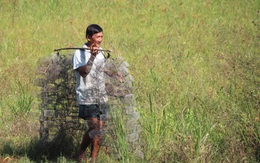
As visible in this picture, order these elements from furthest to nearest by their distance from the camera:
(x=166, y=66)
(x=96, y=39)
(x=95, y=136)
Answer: (x=166, y=66), (x=96, y=39), (x=95, y=136)

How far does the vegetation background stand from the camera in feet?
17.7

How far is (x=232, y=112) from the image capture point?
18.3 ft

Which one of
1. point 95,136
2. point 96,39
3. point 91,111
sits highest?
point 96,39

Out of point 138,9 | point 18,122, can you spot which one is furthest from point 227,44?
point 18,122

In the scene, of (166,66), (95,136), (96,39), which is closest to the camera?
(95,136)

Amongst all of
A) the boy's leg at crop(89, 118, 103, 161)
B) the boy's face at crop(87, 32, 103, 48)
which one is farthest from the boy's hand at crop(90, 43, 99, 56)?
the boy's leg at crop(89, 118, 103, 161)

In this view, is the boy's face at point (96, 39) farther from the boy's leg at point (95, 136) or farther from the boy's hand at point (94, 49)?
the boy's leg at point (95, 136)

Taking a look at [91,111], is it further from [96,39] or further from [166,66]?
[166,66]

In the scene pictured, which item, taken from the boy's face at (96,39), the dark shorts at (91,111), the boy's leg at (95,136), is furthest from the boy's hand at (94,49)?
the boy's leg at (95,136)

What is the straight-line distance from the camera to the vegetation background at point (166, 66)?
5.39m

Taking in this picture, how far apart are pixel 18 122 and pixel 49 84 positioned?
1287 millimetres

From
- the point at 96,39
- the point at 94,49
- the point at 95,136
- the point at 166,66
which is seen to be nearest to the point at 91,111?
the point at 95,136

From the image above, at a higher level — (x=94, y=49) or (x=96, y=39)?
(x=96, y=39)

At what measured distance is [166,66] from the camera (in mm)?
9188
